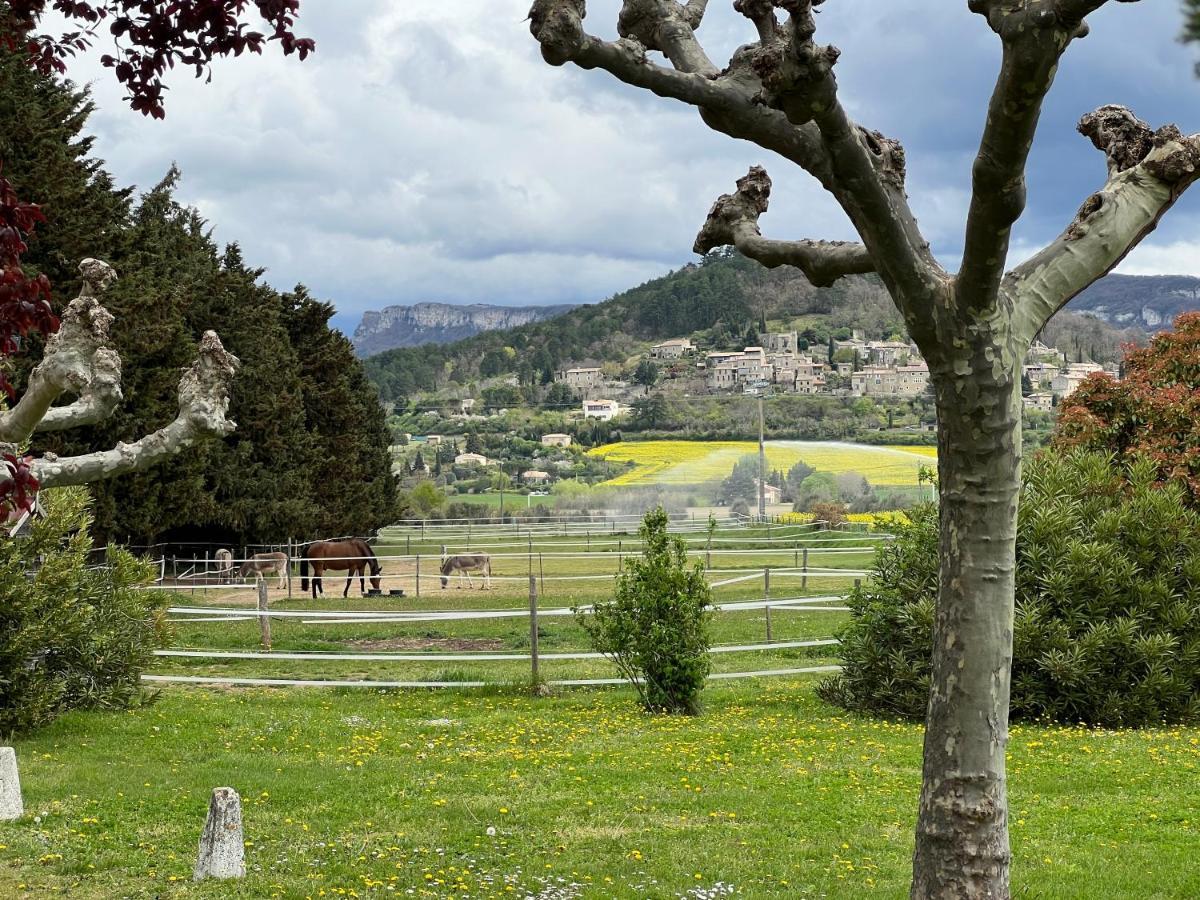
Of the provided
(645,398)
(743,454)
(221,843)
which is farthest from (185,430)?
(645,398)

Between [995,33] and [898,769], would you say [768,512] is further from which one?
[995,33]

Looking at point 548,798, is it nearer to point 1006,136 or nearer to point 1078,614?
point 1006,136

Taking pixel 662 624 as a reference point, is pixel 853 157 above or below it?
above

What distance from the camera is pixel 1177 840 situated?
796 cm

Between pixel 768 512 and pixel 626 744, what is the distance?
6842 centimetres

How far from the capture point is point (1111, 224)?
576cm

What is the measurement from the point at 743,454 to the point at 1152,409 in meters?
78.8

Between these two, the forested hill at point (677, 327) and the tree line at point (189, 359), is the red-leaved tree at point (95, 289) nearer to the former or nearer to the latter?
the tree line at point (189, 359)

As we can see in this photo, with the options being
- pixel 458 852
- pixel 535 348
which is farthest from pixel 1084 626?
pixel 535 348

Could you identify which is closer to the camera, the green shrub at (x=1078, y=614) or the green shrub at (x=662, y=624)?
the green shrub at (x=1078, y=614)

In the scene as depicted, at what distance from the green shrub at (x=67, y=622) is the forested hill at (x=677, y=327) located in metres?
147

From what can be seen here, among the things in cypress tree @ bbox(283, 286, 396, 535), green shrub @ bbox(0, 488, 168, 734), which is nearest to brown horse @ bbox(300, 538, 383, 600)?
cypress tree @ bbox(283, 286, 396, 535)

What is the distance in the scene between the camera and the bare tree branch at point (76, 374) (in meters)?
6.03

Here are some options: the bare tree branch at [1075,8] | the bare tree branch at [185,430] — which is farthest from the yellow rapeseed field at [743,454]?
the bare tree branch at [1075,8]
